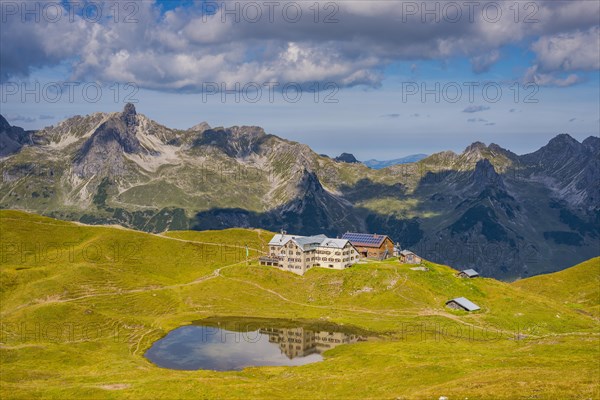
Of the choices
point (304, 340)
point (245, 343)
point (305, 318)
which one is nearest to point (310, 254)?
point (305, 318)

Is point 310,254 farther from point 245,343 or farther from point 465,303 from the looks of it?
point 245,343

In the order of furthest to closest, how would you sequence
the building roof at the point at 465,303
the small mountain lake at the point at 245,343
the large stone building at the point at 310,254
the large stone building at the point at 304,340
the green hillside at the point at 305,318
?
the large stone building at the point at 310,254 → the building roof at the point at 465,303 → the large stone building at the point at 304,340 → the small mountain lake at the point at 245,343 → the green hillside at the point at 305,318

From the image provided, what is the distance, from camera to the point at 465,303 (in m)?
161

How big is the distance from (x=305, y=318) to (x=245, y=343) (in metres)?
26.1

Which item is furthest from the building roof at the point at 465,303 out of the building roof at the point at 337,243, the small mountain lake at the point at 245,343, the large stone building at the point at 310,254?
the building roof at the point at 337,243

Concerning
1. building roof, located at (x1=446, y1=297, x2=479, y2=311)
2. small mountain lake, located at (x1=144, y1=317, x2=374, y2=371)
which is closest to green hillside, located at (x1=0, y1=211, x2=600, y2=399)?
building roof, located at (x1=446, y1=297, x2=479, y2=311)

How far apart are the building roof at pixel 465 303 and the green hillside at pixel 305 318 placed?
9.99 feet

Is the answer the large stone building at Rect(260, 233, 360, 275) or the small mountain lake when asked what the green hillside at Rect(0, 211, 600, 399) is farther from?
the large stone building at Rect(260, 233, 360, 275)

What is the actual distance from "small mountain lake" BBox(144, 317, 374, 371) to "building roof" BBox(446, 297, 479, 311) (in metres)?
33.6

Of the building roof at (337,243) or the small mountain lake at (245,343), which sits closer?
the small mountain lake at (245,343)

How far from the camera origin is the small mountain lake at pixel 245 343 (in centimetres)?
12569

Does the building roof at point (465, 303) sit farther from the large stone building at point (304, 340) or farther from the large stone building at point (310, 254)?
the large stone building at point (310, 254)

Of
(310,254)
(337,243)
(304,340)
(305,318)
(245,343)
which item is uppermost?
(337,243)

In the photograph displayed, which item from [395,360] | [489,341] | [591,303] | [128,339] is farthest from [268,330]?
[591,303]
